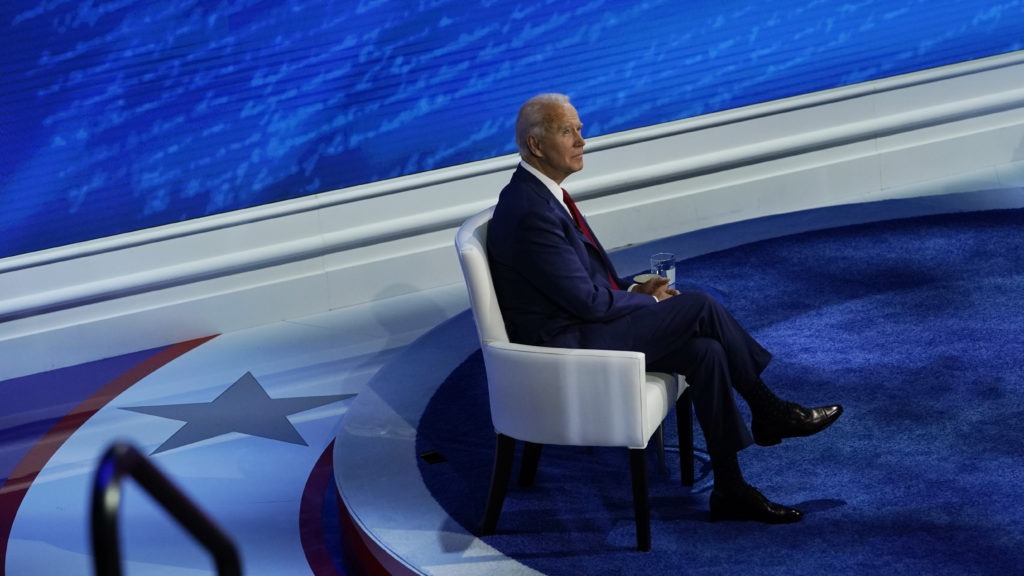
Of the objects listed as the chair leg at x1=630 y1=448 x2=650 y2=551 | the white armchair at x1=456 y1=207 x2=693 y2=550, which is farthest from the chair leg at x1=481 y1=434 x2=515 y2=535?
the chair leg at x1=630 y1=448 x2=650 y2=551

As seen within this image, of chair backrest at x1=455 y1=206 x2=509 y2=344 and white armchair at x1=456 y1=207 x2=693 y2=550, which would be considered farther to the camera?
chair backrest at x1=455 y1=206 x2=509 y2=344

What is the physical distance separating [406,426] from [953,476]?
1589mm

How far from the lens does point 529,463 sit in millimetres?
3221

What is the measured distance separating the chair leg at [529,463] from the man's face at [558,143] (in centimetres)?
74

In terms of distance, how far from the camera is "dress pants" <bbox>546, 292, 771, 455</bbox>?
9.43 feet

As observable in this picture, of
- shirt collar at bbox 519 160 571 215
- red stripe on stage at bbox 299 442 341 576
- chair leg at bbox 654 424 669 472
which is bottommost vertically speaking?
red stripe on stage at bbox 299 442 341 576

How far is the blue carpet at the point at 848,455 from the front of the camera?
9.07 feet

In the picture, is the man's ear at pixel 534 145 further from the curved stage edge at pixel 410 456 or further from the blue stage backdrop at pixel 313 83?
the blue stage backdrop at pixel 313 83

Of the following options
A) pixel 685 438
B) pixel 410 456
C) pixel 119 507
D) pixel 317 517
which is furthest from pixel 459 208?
pixel 119 507

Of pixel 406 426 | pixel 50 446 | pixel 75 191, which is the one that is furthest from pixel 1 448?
pixel 406 426

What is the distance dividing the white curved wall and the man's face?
90.9 inches

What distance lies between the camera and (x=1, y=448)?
4.21 m

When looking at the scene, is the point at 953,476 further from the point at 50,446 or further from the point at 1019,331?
the point at 50,446

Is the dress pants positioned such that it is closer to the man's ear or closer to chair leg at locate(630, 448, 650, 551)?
chair leg at locate(630, 448, 650, 551)
